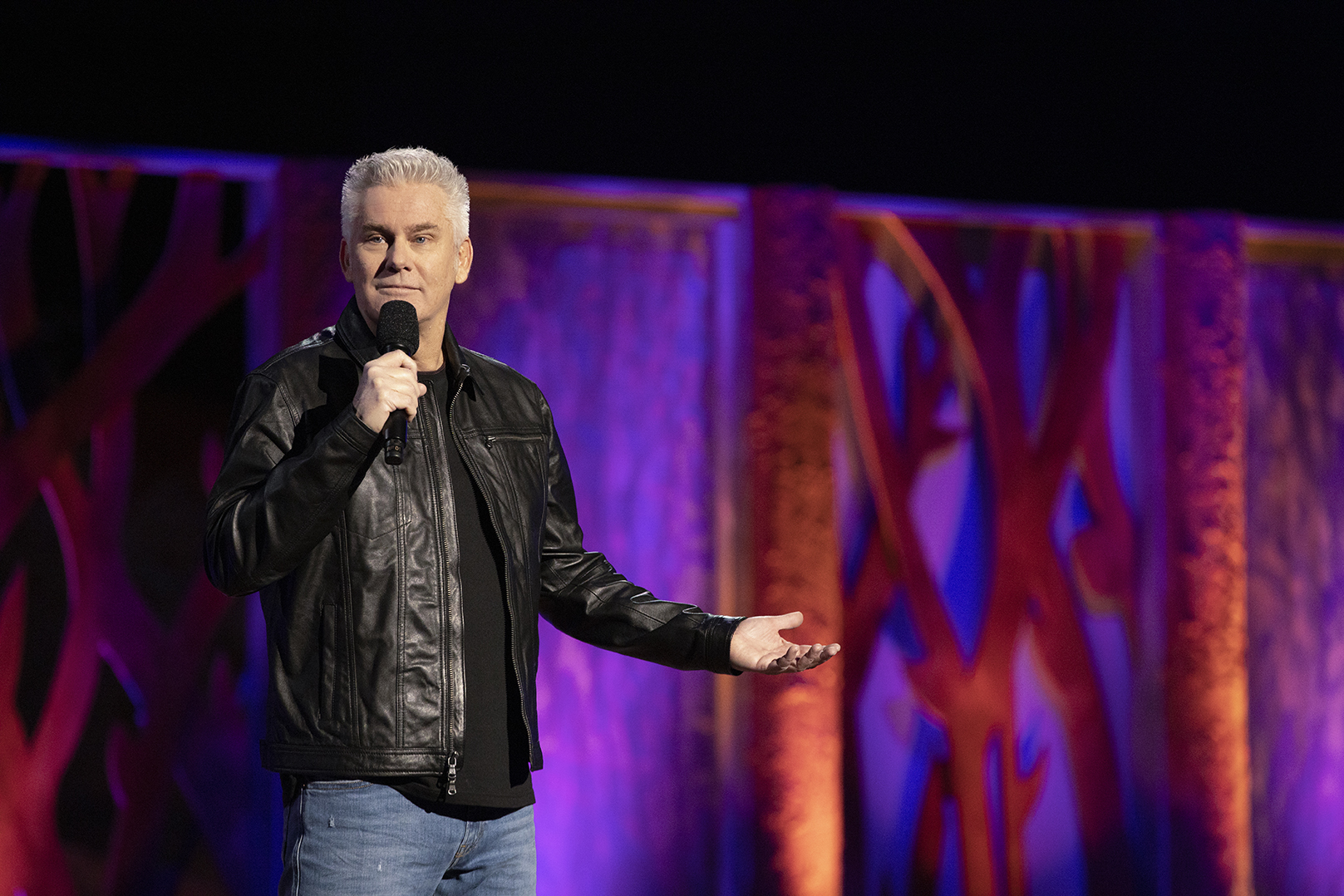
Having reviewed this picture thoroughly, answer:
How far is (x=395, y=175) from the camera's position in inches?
72.4

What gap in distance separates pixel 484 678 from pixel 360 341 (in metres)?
0.49

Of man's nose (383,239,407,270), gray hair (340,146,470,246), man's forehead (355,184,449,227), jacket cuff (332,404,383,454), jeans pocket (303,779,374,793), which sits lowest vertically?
jeans pocket (303,779,374,793)

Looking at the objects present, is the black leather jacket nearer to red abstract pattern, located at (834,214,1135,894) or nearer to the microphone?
Result: the microphone

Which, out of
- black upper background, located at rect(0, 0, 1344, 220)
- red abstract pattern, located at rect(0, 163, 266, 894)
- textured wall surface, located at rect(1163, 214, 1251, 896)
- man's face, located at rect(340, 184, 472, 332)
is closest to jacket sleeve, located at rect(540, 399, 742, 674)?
man's face, located at rect(340, 184, 472, 332)

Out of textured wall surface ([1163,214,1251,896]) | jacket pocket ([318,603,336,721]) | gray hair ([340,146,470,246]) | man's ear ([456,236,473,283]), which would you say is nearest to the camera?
jacket pocket ([318,603,336,721])

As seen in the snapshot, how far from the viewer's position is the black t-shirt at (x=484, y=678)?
1.68 metres

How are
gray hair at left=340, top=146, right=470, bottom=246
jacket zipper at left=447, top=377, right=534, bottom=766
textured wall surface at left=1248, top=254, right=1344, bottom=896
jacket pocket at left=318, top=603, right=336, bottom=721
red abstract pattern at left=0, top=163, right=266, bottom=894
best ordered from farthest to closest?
textured wall surface at left=1248, top=254, right=1344, bottom=896 < red abstract pattern at left=0, top=163, right=266, bottom=894 < gray hair at left=340, top=146, right=470, bottom=246 < jacket zipper at left=447, top=377, right=534, bottom=766 < jacket pocket at left=318, top=603, right=336, bottom=721

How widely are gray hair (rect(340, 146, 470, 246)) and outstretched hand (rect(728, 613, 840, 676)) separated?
0.71 m

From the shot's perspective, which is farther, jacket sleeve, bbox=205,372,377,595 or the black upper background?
the black upper background

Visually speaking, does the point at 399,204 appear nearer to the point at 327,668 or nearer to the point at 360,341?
the point at 360,341

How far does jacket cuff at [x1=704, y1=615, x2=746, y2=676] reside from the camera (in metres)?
1.87

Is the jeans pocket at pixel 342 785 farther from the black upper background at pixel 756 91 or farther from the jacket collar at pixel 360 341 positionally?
the black upper background at pixel 756 91

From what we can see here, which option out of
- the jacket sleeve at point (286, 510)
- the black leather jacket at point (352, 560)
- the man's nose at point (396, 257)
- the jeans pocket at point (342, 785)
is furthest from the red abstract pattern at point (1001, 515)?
the jacket sleeve at point (286, 510)

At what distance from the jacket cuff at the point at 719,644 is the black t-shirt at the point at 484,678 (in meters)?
0.30
